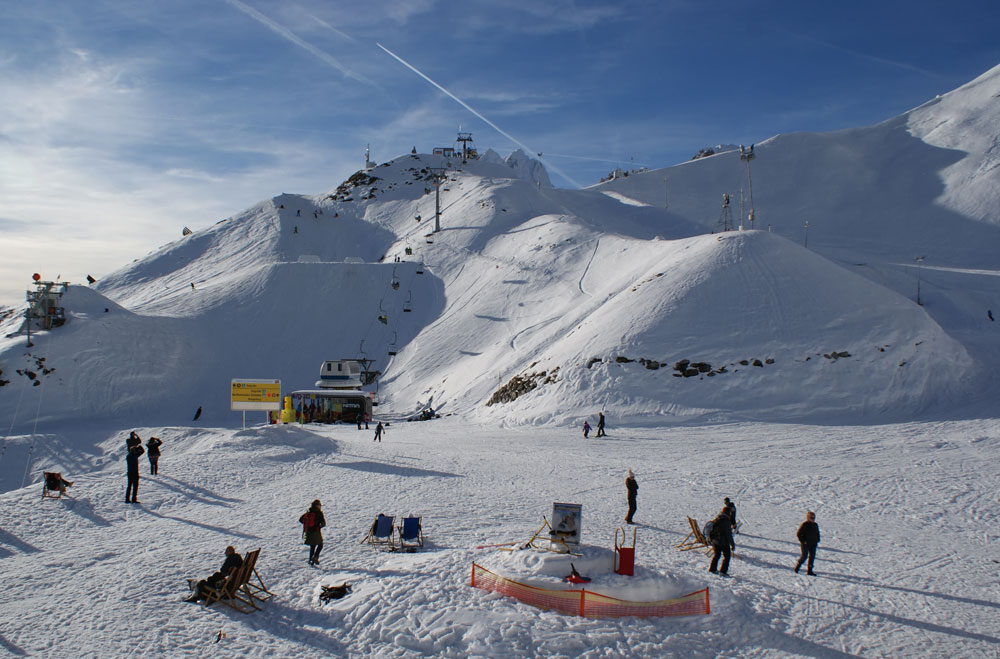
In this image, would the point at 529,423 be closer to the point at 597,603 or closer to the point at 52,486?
the point at 52,486

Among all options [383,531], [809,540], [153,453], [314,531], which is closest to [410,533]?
[383,531]

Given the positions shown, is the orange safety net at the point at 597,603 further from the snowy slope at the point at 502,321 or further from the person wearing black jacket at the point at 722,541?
the snowy slope at the point at 502,321

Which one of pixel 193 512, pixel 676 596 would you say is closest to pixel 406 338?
pixel 193 512

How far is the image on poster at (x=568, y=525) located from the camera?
10711mm

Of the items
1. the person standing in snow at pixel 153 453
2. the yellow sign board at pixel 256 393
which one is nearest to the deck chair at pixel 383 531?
the person standing in snow at pixel 153 453

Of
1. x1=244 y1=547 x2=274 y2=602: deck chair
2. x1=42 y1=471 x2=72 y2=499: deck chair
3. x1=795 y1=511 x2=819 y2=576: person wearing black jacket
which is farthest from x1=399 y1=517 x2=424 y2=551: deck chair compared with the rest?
x1=42 y1=471 x2=72 y2=499: deck chair

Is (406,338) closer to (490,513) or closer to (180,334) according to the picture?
(180,334)

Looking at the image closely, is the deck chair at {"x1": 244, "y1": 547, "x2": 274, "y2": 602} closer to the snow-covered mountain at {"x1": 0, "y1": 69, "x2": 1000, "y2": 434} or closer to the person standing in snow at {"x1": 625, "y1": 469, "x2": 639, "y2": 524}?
the person standing in snow at {"x1": 625, "y1": 469, "x2": 639, "y2": 524}

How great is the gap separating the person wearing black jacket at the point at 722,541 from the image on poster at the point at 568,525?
248 cm

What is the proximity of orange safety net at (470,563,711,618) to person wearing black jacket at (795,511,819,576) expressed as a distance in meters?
2.80

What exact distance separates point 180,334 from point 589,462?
40831 millimetres

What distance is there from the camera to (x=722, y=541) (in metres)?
11.1

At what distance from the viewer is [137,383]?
4438 cm

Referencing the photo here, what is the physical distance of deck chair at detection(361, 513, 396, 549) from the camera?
1259 cm
